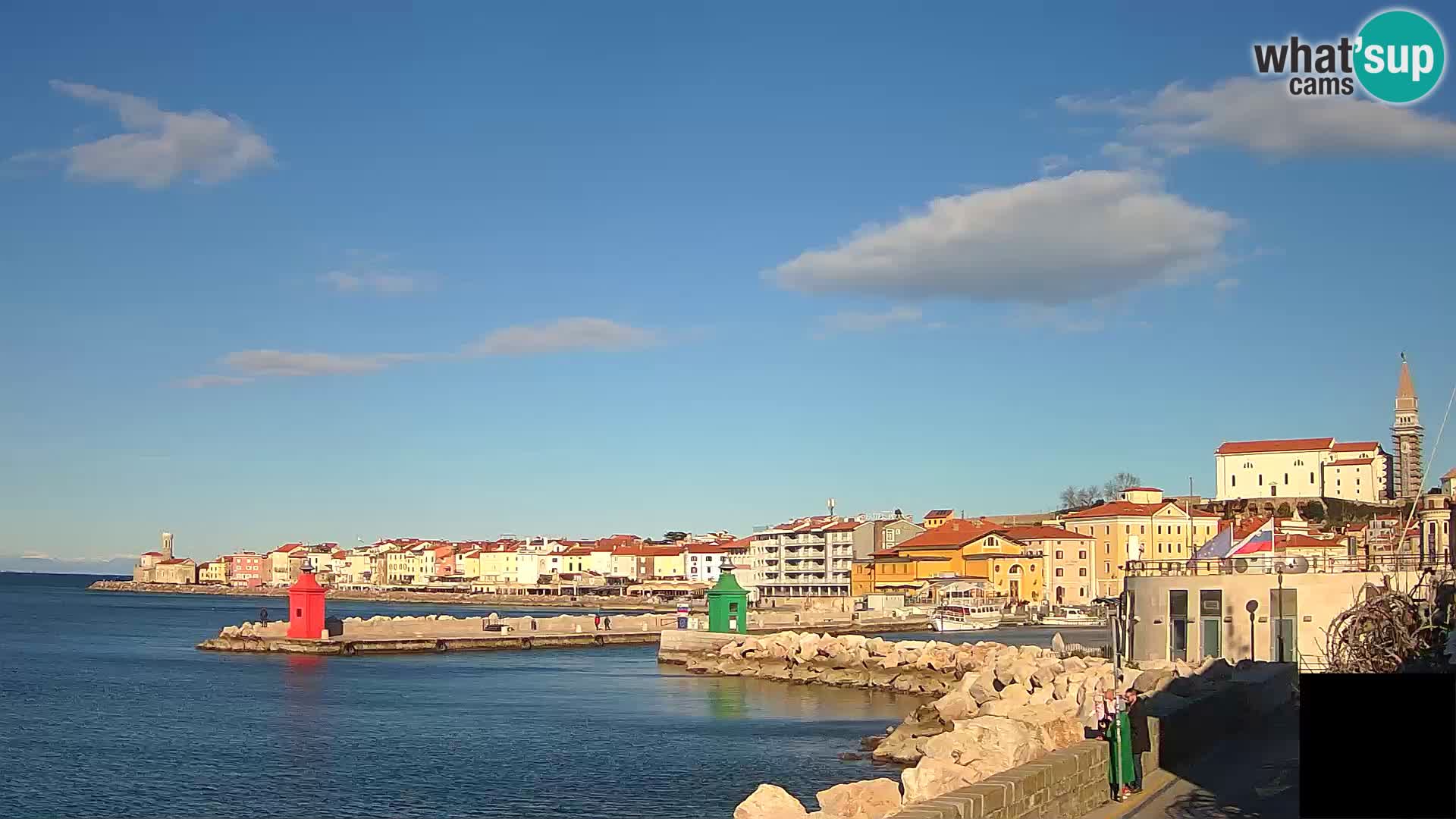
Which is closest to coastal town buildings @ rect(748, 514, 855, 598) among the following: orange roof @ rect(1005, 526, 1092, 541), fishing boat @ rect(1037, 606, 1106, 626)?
orange roof @ rect(1005, 526, 1092, 541)

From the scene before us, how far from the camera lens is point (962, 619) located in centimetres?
8925

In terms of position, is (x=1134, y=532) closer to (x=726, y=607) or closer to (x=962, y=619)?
(x=962, y=619)

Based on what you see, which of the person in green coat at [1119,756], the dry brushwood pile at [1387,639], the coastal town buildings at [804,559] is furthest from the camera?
the coastal town buildings at [804,559]

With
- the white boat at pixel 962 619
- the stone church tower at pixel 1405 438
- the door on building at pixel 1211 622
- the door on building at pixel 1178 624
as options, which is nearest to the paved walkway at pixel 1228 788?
the door on building at pixel 1211 622

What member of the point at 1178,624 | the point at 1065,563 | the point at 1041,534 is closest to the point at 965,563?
the point at 1041,534

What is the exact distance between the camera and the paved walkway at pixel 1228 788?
1345 centimetres

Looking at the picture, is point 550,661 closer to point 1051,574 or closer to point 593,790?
point 593,790

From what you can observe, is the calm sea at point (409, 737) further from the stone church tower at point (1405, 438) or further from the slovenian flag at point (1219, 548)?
the stone church tower at point (1405, 438)

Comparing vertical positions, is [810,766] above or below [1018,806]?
below

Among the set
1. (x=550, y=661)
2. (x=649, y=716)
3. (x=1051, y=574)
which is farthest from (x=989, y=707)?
(x=1051, y=574)

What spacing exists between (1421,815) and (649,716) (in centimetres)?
3127

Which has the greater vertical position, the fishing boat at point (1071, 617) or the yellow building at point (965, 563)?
the yellow building at point (965, 563)

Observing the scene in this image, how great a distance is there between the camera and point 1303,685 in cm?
940

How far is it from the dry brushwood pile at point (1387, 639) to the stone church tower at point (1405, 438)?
126100 mm
